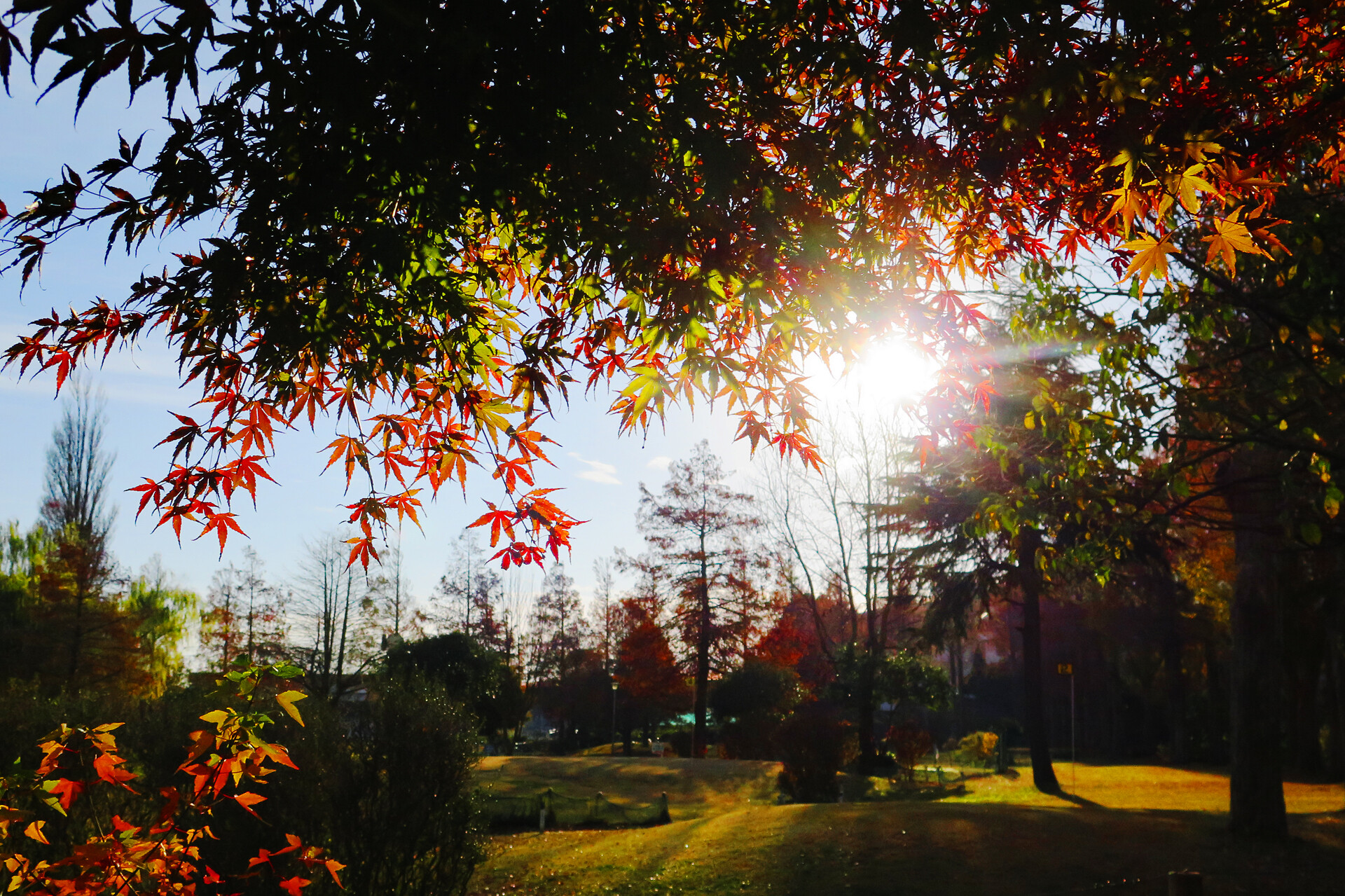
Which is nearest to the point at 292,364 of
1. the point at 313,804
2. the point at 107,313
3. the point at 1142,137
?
the point at 107,313

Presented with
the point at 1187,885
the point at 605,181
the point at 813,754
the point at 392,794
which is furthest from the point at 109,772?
the point at 813,754

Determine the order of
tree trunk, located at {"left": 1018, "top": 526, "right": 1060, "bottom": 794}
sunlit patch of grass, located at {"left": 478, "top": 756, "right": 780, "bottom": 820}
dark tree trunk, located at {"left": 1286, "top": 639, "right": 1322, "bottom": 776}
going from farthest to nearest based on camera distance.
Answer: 1. dark tree trunk, located at {"left": 1286, "top": 639, "right": 1322, "bottom": 776}
2. tree trunk, located at {"left": 1018, "top": 526, "right": 1060, "bottom": 794}
3. sunlit patch of grass, located at {"left": 478, "top": 756, "right": 780, "bottom": 820}

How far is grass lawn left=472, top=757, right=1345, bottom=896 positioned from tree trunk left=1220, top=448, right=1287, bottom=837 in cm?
47

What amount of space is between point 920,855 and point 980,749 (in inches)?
743

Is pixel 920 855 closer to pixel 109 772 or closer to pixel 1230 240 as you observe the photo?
pixel 109 772

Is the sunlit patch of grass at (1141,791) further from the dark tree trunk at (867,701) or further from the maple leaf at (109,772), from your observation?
the maple leaf at (109,772)

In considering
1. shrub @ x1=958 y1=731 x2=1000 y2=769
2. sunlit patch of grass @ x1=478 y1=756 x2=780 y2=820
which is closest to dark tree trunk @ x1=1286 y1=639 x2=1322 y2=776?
shrub @ x1=958 y1=731 x2=1000 y2=769

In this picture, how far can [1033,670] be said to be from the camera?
69.5 ft

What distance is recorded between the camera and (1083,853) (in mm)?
10250

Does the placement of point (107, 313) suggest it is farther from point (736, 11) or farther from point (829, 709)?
point (829, 709)

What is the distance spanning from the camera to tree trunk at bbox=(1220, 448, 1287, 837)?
38.1 ft

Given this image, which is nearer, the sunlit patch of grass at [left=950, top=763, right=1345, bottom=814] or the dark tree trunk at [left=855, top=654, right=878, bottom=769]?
the sunlit patch of grass at [left=950, top=763, right=1345, bottom=814]

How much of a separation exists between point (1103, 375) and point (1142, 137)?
528cm

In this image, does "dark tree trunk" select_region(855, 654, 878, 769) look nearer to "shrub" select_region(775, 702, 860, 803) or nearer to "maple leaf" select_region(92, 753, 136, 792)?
"shrub" select_region(775, 702, 860, 803)
